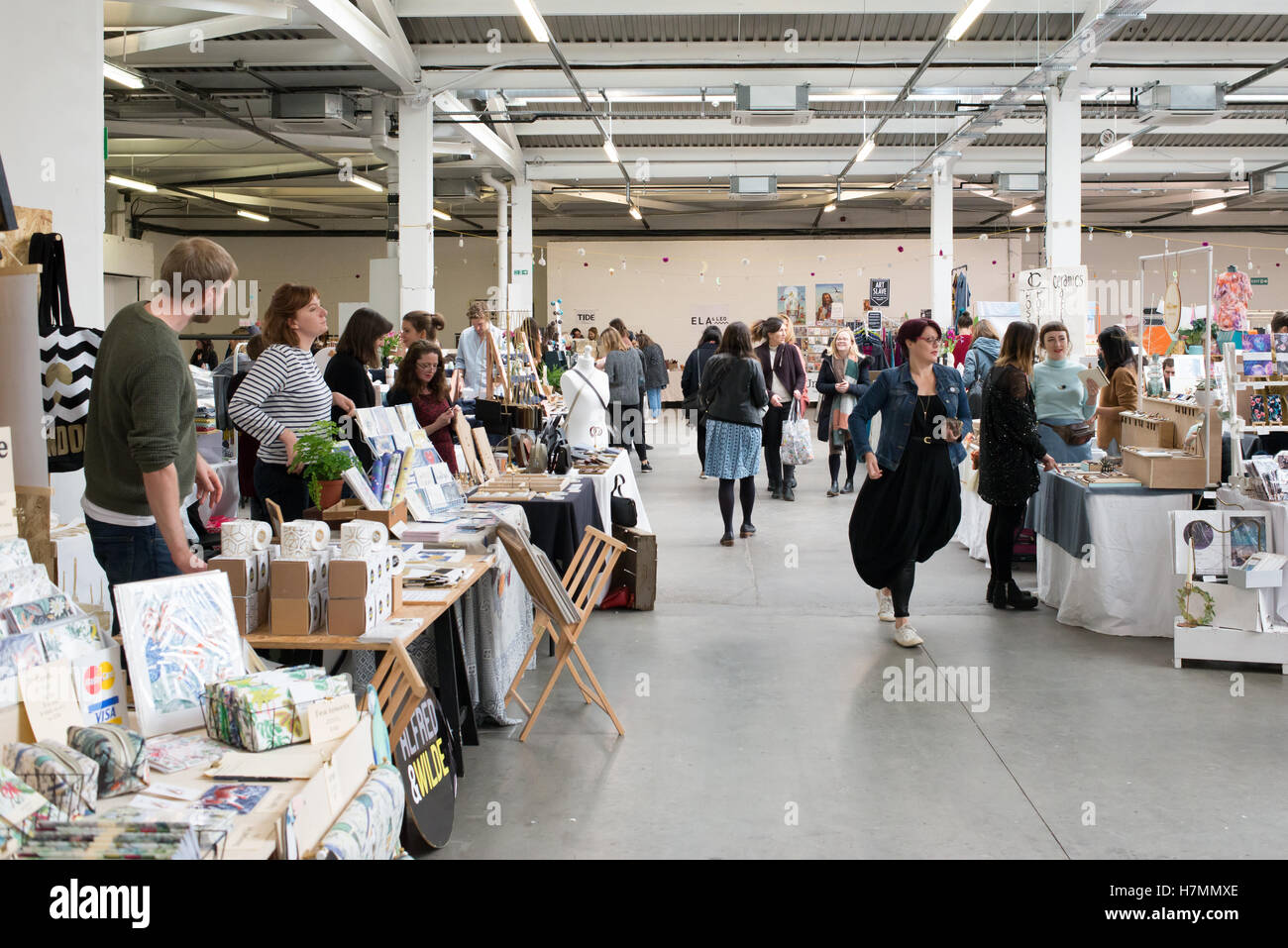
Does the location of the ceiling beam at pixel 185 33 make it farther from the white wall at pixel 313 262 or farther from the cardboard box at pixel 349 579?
the white wall at pixel 313 262

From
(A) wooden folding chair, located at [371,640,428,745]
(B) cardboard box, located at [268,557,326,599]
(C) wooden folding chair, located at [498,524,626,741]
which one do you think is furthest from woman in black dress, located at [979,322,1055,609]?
(B) cardboard box, located at [268,557,326,599]

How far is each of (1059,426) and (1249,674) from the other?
2.04 metres

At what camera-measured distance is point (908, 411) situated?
5133mm

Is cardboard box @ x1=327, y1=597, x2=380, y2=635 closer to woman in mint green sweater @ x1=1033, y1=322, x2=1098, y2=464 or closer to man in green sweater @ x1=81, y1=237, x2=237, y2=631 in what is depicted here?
man in green sweater @ x1=81, y1=237, x2=237, y2=631

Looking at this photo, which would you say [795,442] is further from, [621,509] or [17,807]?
[17,807]

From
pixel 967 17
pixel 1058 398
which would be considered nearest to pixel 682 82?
pixel 967 17

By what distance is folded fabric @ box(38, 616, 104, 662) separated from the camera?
214 centimetres

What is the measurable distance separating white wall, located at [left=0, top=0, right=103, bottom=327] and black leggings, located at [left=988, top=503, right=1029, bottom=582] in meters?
4.24

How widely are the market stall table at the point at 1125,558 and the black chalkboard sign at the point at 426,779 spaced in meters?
3.46

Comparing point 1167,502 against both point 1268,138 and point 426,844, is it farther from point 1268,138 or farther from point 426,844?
point 1268,138

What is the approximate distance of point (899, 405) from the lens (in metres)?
5.15

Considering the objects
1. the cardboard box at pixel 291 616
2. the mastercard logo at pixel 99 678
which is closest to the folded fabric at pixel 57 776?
the mastercard logo at pixel 99 678

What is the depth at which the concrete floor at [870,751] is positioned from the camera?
320 centimetres

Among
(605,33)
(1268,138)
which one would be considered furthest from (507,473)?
(1268,138)
